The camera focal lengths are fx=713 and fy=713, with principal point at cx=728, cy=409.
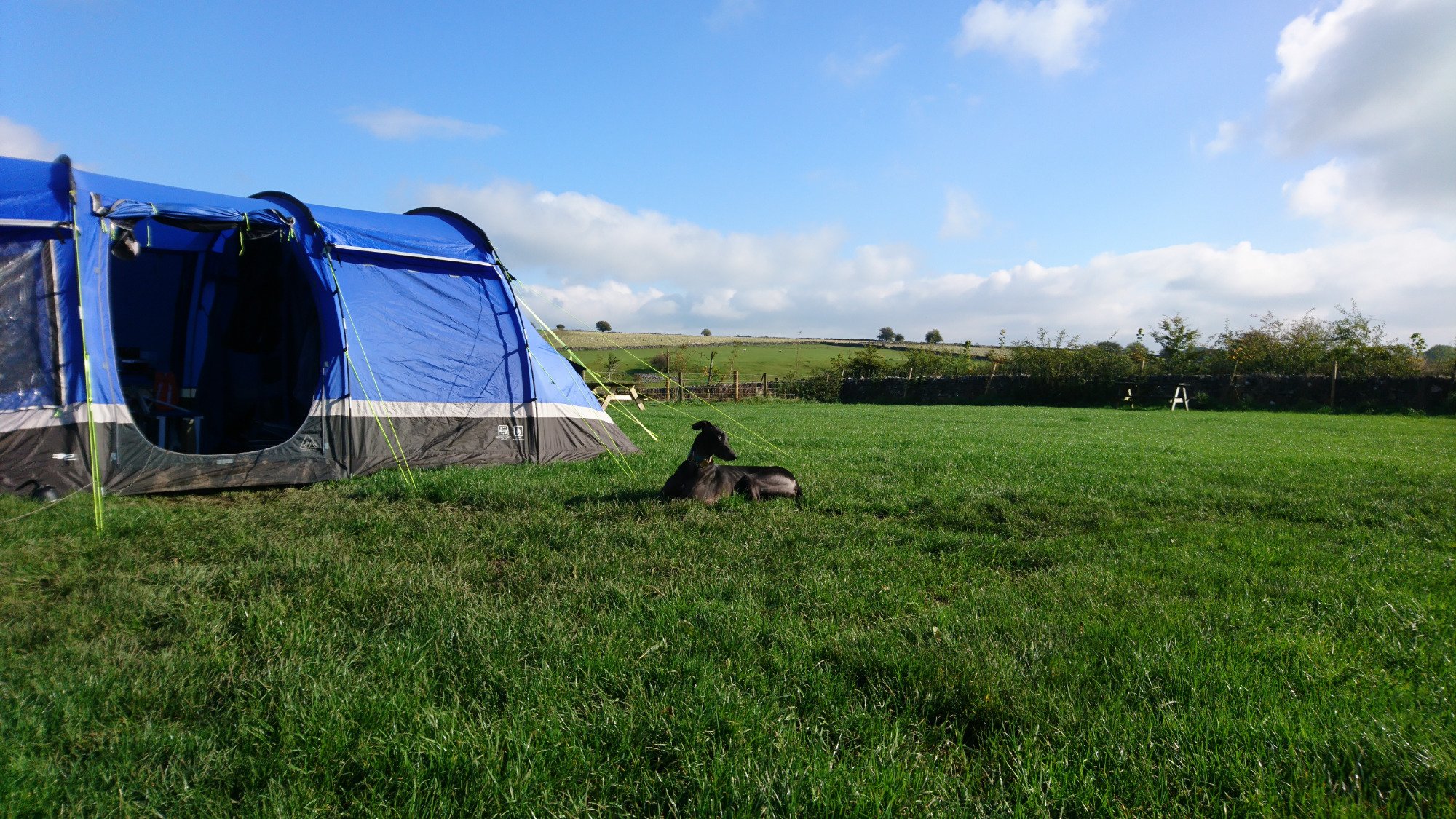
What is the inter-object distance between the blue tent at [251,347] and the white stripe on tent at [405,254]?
21 millimetres

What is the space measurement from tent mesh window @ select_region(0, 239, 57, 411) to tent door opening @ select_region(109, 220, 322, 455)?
2623 millimetres

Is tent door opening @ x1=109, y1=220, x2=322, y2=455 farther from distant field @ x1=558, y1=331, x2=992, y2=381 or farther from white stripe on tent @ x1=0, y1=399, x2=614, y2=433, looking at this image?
distant field @ x1=558, y1=331, x2=992, y2=381

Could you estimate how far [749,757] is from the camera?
6.52ft

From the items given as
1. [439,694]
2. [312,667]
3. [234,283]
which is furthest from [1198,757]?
[234,283]

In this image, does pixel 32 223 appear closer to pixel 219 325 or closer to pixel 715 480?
pixel 219 325

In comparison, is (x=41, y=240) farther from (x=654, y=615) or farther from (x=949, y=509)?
(x=949, y=509)

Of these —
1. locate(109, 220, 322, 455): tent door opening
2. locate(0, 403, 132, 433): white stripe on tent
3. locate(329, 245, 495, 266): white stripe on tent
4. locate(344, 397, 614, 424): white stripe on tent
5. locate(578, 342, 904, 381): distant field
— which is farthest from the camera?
locate(578, 342, 904, 381): distant field

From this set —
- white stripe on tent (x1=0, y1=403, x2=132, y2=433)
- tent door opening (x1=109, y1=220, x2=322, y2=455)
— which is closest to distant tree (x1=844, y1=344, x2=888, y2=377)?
tent door opening (x1=109, y1=220, x2=322, y2=455)

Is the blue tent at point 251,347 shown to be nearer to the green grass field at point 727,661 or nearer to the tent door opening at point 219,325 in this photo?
the tent door opening at point 219,325

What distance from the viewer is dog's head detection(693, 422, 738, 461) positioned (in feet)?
17.6

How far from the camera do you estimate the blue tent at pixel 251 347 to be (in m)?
5.55

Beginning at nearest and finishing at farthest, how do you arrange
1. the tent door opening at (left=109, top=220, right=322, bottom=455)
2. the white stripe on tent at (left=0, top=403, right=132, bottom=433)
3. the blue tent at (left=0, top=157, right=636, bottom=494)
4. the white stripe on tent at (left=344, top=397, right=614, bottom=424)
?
1. the white stripe on tent at (left=0, top=403, right=132, bottom=433)
2. the blue tent at (left=0, top=157, right=636, bottom=494)
3. the white stripe on tent at (left=344, top=397, right=614, bottom=424)
4. the tent door opening at (left=109, top=220, right=322, bottom=455)

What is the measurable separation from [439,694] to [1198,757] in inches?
90.0

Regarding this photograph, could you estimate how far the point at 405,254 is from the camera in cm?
719
